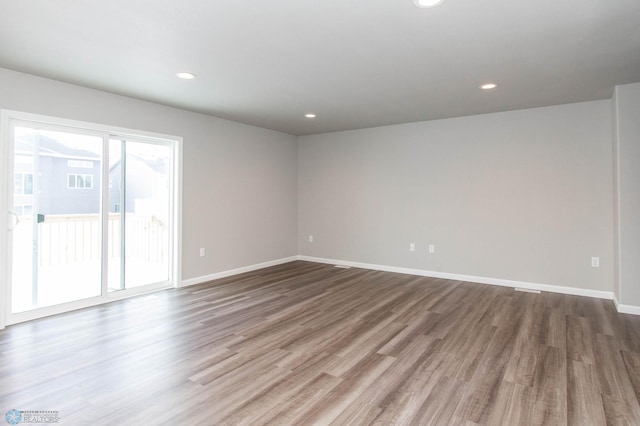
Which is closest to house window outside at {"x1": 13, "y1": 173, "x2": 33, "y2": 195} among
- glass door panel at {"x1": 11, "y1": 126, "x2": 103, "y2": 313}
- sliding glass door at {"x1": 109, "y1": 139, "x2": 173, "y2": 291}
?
glass door panel at {"x1": 11, "y1": 126, "x2": 103, "y2": 313}

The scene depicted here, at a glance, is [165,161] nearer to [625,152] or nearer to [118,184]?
[118,184]

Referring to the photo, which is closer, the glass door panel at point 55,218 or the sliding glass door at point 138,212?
the glass door panel at point 55,218

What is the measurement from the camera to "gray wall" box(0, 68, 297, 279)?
12.2ft

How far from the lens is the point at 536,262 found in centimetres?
480

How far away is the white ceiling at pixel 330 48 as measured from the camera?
228 centimetres

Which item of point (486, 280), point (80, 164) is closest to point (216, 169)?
point (80, 164)

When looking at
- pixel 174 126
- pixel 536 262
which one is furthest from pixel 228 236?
pixel 536 262

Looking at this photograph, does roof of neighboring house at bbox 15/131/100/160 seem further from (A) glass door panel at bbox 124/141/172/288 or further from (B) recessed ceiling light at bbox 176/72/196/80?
(B) recessed ceiling light at bbox 176/72/196/80

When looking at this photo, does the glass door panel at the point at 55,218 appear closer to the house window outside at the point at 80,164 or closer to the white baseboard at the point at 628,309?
the house window outside at the point at 80,164

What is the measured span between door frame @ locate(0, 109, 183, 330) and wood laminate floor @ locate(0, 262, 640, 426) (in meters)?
0.23
